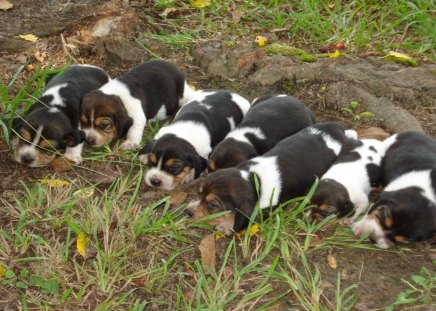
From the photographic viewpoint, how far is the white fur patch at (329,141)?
636 centimetres

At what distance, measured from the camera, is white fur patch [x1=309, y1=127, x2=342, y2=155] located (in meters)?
6.36

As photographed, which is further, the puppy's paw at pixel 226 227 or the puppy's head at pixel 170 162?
the puppy's head at pixel 170 162

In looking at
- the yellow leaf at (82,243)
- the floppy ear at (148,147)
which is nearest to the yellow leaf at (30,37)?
the floppy ear at (148,147)

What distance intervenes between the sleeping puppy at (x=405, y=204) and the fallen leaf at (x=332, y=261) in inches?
15.9

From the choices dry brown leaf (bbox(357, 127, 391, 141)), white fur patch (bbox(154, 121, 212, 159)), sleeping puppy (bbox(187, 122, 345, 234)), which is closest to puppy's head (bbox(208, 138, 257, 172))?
sleeping puppy (bbox(187, 122, 345, 234))

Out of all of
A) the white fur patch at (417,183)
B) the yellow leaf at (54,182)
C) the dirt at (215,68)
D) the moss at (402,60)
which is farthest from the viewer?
the moss at (402,60)

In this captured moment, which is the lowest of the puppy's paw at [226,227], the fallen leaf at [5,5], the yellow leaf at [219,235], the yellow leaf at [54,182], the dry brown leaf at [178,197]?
the yellow leaf at [54,182]

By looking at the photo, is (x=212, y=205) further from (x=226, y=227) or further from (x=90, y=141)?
(x=90, y=141)

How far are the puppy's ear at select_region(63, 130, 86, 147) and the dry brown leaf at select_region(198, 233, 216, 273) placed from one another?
196 cm

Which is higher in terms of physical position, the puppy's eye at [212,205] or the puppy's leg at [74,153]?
the puppy's eye at [212,205]

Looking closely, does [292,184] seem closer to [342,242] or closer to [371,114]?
[342,242]

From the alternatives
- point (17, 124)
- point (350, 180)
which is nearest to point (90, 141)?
point (17, 124)

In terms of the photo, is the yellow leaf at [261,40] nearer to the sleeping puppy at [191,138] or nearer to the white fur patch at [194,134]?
the sleeping puppy at [191,138]

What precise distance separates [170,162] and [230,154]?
2.06 ft
